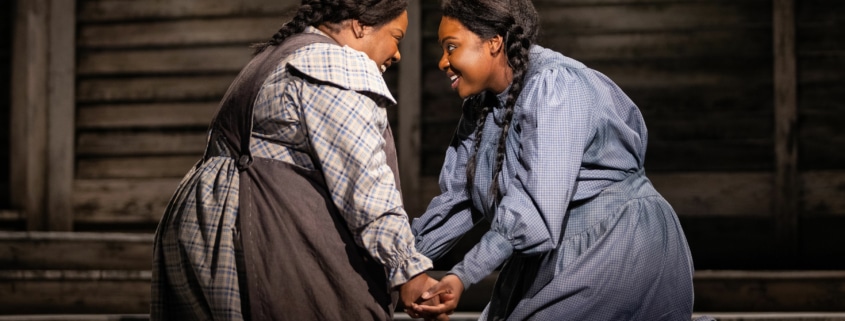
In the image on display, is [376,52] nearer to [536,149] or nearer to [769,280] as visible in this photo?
[536,149]

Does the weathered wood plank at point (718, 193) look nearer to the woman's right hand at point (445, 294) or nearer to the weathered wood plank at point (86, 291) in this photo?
the weathered wood plank at point (86, 291)

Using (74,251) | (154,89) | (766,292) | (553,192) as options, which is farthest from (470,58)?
(154,89)

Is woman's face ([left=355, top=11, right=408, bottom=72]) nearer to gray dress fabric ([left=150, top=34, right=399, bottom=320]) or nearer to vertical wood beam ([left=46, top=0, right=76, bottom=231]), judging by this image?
gray dress fabric ([left=150, top=34, right=399, bottom=320])

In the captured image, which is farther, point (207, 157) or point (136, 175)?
point (136, 175)

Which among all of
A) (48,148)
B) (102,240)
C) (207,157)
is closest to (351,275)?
(207,157)

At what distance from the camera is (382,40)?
8.98 ft

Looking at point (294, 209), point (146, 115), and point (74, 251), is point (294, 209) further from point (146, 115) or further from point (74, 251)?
point (146, 115)

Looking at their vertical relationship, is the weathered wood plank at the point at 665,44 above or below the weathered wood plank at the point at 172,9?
below

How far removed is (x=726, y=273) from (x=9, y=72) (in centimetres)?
489

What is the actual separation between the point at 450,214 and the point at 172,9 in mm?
4338

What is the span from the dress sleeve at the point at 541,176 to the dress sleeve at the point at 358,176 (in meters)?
0.21

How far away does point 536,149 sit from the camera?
247 cm

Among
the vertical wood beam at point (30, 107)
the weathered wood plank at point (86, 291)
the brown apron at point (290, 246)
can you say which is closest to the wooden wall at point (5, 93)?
the vertical wood beam at point (30, 107)

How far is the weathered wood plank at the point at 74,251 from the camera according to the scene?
5.19m
